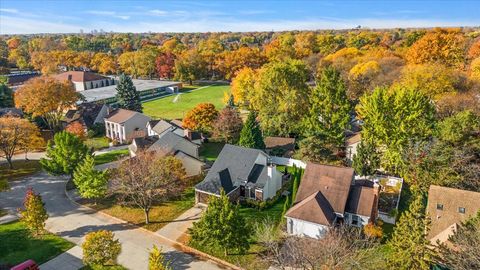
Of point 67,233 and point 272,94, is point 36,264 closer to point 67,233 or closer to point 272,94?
point 67,233

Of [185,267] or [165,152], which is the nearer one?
[185,267]

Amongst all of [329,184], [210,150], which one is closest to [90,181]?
[210,150]

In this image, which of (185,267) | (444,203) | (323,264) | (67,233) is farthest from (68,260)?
(444,203)

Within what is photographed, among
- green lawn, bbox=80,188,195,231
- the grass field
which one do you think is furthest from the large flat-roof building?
green lawn, bbox=80,188,195,231

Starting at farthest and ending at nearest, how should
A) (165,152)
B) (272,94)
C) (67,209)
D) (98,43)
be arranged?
1. (98,43)
2. (272,94)
3. (165,152)
4. (67,209)

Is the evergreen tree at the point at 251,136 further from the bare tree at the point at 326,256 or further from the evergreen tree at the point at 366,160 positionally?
the bare tree at the point at 326,256

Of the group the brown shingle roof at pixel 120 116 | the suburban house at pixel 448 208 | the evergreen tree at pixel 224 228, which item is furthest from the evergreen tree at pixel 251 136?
the suburban house at pixel 448 208

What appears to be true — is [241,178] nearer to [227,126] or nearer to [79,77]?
[227,126]
